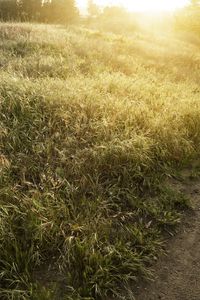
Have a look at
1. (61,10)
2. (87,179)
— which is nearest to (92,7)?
(61,10)

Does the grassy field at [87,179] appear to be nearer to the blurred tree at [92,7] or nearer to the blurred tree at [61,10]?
the blurred tree at [61,10]

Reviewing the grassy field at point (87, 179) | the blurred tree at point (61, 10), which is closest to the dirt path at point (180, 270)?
the grassy field at point (87, 179)

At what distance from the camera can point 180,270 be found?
415 centimetres

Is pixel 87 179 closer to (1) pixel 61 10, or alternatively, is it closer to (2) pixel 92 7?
(1) pixel 61 10

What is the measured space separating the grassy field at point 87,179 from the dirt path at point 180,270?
178 millimetres

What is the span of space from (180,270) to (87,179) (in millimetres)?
1857

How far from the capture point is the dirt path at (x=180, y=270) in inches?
151

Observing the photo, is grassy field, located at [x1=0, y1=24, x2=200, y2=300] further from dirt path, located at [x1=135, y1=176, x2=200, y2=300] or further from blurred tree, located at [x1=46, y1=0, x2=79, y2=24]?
blurred tree, located at [x1=46, y1=0, x2=79, y2=24]

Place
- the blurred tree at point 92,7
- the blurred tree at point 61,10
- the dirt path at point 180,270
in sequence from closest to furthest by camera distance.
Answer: the dirt path at point 180,270
the blurred tree at point 61,10
the blurred tree at point 92,7

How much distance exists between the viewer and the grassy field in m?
3.93

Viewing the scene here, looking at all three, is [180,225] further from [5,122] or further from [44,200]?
[5,122]

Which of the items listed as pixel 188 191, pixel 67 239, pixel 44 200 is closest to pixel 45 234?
pixel 67 239

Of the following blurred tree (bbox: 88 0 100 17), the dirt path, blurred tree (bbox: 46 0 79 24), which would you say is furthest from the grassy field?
blurred tree (bbox: 88 0 100 17)

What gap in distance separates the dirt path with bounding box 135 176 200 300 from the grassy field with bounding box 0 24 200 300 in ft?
0.59
